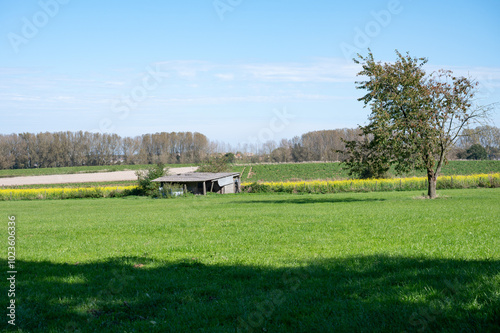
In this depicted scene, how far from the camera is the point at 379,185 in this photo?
52.1m

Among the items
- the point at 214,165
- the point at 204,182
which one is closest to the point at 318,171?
the point at 214,165

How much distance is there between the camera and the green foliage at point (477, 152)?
343 feet

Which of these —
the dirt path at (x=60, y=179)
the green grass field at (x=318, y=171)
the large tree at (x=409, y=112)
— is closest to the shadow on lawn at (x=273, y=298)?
the large tree at (x=409, y=112)

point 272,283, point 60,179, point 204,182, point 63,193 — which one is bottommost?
point 63,193

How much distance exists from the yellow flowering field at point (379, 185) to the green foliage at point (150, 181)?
43.5ft

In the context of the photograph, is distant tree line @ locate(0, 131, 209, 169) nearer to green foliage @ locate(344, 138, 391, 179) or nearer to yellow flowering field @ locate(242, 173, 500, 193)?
yellow flowering field @ locate(242, 173, 500, 193)

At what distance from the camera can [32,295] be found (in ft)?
21.9

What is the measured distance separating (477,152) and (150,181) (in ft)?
301

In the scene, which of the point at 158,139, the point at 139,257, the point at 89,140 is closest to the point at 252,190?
the point at 139,257

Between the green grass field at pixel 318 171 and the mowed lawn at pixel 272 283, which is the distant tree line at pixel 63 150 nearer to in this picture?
the green grass field at pixel 318 171

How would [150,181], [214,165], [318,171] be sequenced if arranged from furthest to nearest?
[318,171], [214,165], [150,181]

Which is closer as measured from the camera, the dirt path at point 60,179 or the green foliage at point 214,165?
the green foliage at point 214,165

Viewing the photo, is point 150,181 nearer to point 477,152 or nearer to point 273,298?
point 273,298

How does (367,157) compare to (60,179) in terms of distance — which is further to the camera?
(60,179)
